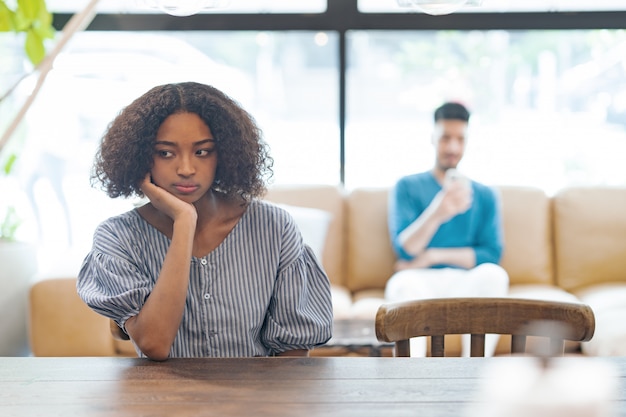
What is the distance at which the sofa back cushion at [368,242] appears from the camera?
3.85 m

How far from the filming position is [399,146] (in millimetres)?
4297

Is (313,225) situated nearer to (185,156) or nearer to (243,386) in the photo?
(185,156)

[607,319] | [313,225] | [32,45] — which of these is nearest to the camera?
[32,45]

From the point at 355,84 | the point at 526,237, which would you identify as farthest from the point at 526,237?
the point at 355,84

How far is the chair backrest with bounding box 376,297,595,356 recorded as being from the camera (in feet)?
5.51

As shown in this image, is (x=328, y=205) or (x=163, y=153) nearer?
(x=163, y=153)

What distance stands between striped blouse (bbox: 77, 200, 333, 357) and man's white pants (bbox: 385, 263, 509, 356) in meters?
1.68

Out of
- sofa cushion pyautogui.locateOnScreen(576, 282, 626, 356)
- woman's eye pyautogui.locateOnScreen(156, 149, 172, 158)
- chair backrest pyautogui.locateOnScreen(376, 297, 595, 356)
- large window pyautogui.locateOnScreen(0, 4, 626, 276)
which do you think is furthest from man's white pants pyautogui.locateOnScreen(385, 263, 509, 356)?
woman's eye pyautogui.locateOnScreen(156, 149, 172, 158)

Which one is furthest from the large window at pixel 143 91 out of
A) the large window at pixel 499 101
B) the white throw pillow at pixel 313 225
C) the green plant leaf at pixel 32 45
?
the green plant leaf at pixel 32 45

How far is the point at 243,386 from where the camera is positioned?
136 centimetres

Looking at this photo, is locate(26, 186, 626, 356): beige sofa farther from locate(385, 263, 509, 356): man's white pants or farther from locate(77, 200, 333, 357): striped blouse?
locate(77, 200, 333, 357): striped blouse

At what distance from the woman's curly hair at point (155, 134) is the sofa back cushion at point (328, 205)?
2073 millimetres

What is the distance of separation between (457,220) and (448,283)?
306mm

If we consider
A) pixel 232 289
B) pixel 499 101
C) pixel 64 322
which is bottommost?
pixel 64 322
